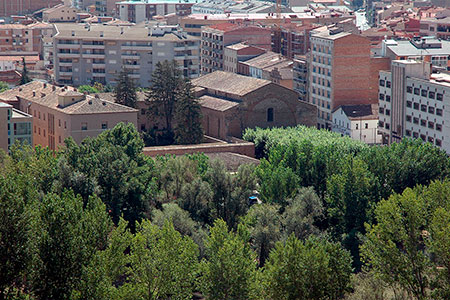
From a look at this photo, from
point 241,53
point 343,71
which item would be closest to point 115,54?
point 241,53

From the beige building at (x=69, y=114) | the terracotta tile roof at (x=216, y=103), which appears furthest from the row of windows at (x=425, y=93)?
the beige building at (x=69, y=114)

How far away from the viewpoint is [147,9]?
15725 centimetres

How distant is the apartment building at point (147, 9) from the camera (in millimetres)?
156000

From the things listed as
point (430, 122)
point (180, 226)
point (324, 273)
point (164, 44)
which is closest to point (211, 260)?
point (324, 273)

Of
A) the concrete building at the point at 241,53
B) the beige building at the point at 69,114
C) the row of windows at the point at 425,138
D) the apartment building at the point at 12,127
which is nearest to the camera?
the apartment building at the point at 12,127

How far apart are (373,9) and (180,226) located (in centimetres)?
11465

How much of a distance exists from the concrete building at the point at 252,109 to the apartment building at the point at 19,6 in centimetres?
8048

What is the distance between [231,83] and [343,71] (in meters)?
10.0

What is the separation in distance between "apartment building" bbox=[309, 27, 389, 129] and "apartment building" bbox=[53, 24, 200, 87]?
19.6 meters

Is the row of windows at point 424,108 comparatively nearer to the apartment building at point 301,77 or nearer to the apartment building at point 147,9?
the apartment building at point 301,77

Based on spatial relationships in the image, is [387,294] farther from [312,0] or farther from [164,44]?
[312,0]

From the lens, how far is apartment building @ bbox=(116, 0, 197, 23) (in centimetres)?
15600

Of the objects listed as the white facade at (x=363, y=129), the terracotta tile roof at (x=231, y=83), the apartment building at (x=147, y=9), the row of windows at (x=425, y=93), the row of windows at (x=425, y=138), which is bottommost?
the white facade at (x=363, y=129)

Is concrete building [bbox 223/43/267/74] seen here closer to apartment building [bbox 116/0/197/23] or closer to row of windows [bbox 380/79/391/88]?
row of windows [bbox 380/79/391/88]
